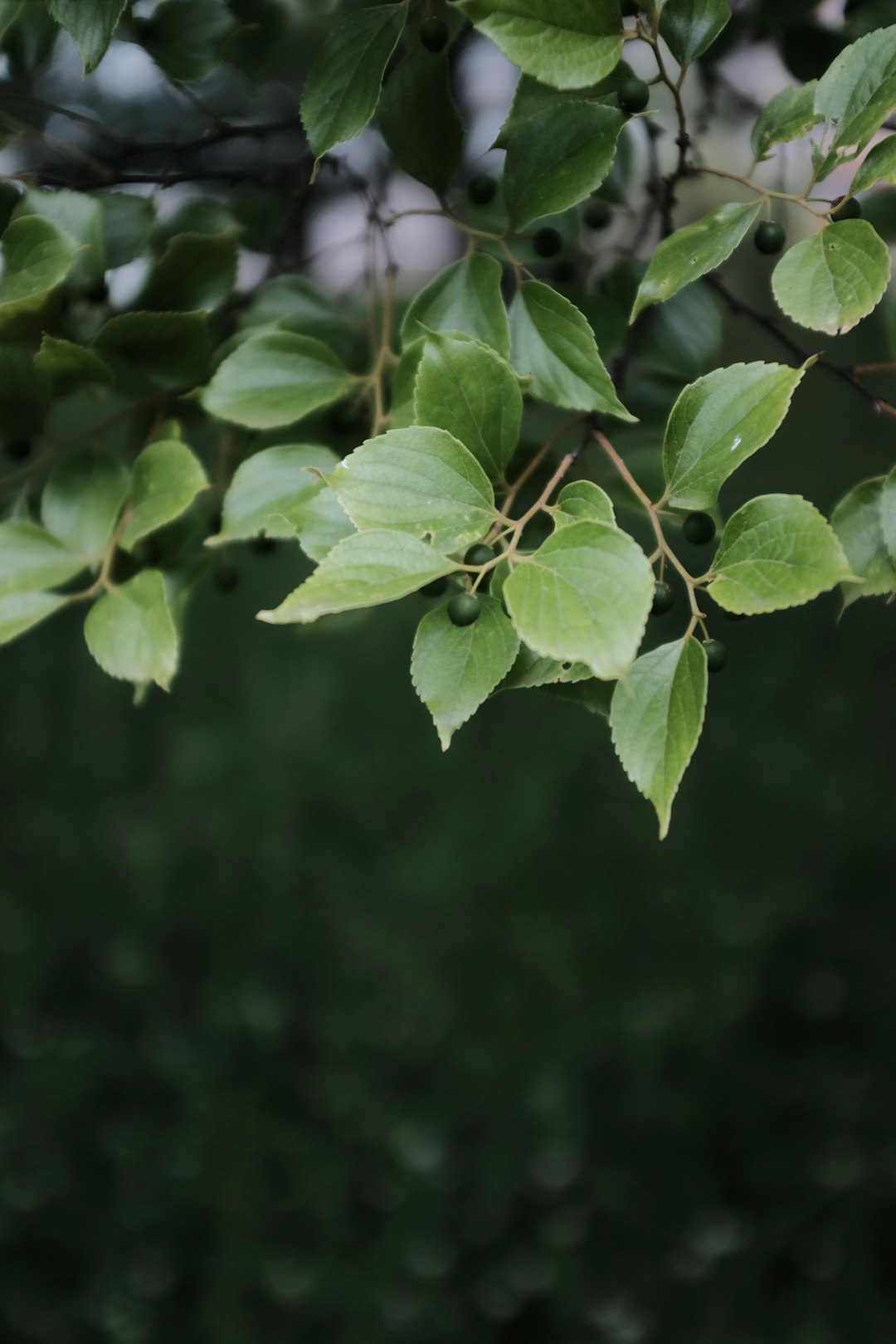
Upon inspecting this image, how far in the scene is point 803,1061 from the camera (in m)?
1.91

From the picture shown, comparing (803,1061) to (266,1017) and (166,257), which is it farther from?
(166,257)

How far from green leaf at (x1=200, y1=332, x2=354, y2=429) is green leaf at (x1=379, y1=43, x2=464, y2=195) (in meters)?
0.11

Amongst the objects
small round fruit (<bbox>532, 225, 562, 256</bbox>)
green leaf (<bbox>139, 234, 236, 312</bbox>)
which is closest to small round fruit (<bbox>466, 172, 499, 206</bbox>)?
small round fruit (<bbox>532, 225, 562, 256</bbox>)

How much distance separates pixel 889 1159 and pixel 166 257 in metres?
1.65

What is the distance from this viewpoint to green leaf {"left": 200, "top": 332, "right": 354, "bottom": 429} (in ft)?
2.08

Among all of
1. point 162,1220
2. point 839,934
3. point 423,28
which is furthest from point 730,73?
point 162,1220

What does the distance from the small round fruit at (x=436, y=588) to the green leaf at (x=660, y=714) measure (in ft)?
0.39

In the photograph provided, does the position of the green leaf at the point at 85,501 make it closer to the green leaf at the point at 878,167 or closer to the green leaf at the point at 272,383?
the green leaf at the point at 272,383

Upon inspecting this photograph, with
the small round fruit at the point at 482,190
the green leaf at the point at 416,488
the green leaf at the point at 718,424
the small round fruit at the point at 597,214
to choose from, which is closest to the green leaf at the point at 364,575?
the green leaf at the point at 416,488

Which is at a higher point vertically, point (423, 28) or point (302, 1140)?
point (423, 28)

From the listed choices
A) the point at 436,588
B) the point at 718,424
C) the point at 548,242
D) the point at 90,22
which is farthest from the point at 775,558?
the point at 90,22

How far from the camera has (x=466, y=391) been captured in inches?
20.6

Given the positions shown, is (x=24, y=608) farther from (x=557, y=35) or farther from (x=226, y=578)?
(x=557, y=35)

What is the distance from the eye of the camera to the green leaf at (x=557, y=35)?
0.50 meters
